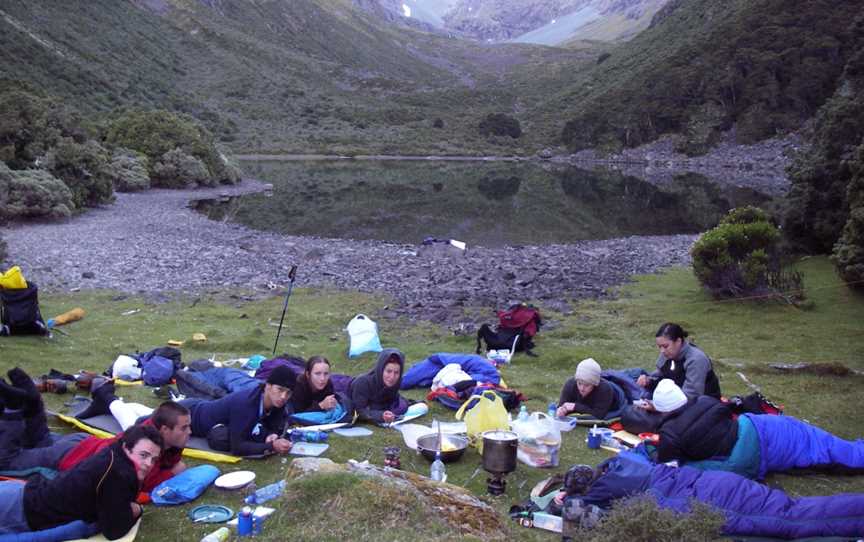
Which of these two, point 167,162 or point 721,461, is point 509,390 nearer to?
point 721,461

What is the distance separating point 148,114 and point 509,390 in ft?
167

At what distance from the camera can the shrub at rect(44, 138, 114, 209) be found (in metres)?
32.3

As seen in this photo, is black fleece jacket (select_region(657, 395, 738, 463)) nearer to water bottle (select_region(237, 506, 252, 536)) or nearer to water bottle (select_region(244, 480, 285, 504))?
water bottle (select_region(244, 480, 285, 504))

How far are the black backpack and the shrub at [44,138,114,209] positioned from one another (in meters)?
21.7

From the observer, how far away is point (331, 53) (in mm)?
177000

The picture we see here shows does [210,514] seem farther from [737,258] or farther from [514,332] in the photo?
[737,258]

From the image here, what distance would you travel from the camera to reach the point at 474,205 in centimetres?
4469

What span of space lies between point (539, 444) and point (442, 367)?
3324mm

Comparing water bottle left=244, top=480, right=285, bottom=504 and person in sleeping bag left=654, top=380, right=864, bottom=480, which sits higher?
person in sleeping bag left=654, top=380, right=864, bottom=480

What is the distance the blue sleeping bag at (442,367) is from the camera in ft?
33.4

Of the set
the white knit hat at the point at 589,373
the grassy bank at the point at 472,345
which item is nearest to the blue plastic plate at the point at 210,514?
the grassy bank at the point at 472,345

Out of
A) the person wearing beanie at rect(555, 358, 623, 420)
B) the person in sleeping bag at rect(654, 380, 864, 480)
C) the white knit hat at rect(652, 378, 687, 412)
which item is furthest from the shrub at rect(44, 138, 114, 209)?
the person in sleeping bag at rect(654, 380, 864, 480)

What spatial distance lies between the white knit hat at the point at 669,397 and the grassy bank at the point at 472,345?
0.92 meters

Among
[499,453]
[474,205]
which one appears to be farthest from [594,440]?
[474,205]
